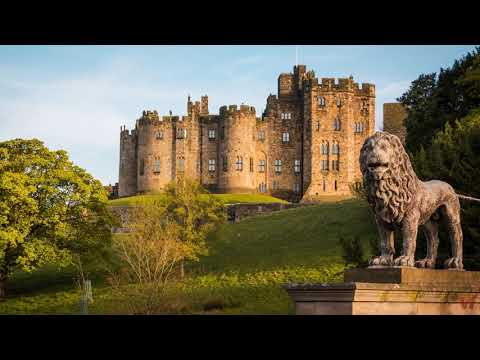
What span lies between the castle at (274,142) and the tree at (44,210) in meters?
48.8

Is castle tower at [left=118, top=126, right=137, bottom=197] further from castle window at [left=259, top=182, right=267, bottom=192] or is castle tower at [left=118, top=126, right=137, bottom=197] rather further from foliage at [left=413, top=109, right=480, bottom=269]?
foliage at [left=413, top=109, right=480, bottom=269]

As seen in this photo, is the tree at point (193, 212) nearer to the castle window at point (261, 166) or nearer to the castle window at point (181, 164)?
the castle window at point (181, 164)

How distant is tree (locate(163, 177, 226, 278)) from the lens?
2254 inches

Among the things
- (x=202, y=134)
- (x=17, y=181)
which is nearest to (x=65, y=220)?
(x=17, y=181)

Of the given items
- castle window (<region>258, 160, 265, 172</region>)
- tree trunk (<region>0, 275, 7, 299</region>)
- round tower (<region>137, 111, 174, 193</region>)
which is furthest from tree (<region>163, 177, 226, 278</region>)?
castle window (<region>258, 160, 265, 172</region>)

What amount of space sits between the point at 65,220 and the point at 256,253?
551 inches

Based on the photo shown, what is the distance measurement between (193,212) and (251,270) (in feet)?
23.4

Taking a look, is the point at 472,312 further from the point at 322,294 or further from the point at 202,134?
the point at 202,134

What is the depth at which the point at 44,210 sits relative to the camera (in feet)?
176

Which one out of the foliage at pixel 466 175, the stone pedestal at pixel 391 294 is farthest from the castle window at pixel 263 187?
the stone pedestal at pixel 391 294

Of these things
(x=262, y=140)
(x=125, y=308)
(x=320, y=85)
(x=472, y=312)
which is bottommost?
(x=125, y=308)

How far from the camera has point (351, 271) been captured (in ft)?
39.9

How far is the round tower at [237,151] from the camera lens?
106 m

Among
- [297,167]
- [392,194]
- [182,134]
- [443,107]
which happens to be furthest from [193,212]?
[297,167]
